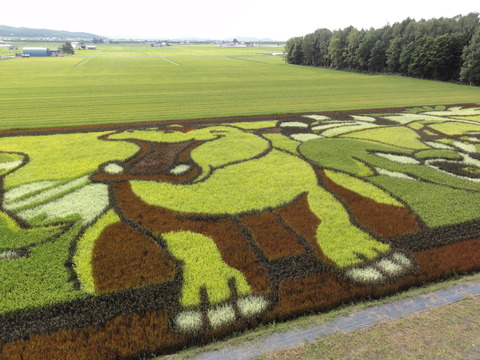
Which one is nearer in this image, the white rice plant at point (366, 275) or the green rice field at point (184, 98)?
the white rice plant at point (366, 275)

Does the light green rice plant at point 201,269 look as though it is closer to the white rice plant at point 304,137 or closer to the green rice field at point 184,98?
the white rice plant at point 304,137

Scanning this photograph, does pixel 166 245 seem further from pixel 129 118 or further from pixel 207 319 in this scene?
pixel 129 118

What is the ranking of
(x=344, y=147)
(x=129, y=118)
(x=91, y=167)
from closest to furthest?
1. (x=91, y=167)
2. (x=344, y=147)
3. (x=129, y=118)

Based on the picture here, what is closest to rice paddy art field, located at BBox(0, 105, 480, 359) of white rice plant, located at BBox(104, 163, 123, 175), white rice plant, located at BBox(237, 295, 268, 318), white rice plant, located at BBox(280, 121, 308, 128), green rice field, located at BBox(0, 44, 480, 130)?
white rice plant, located at BBox(237, 295, 268, 318)

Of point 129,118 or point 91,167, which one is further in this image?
point 129,118

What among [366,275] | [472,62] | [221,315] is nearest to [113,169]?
[221,315]

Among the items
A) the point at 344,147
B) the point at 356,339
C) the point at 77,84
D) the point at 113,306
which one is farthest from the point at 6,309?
the point at 77,84

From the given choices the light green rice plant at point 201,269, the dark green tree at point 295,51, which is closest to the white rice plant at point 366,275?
the light green rice plant at point 201,269
